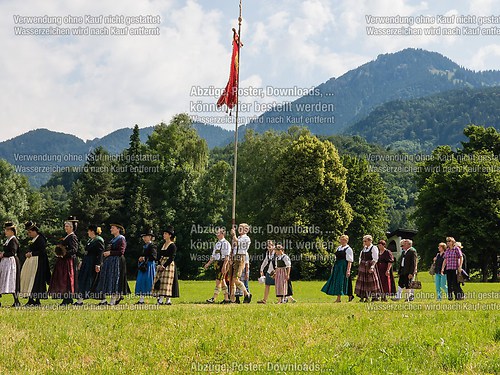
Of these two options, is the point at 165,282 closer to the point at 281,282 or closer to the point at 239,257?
the point at 239,257

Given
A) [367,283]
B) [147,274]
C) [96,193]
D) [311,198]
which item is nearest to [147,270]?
[147,274]

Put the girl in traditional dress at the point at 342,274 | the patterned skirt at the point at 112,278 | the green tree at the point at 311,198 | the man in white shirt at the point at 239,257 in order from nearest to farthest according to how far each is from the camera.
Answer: the patterned skirt at the point at 112,278 → the man in white shirt at the point at 239,257 → the girl in traditional dress at the point at 342,274 → the green tree at the point at 311,198

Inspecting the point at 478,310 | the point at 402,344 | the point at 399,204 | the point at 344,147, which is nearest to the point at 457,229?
the point at 478,310

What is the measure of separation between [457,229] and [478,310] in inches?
1249

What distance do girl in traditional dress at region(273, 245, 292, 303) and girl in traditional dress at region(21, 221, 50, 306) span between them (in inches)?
280

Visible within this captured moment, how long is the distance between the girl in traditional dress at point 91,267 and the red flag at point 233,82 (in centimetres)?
720

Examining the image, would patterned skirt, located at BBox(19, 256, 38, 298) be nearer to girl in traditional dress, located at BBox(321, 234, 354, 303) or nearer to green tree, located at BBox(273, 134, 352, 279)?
girl in traditional dress, located at BBox(321, 234, 354, 303)

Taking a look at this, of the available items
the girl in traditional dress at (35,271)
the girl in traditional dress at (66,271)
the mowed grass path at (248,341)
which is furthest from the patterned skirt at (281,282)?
the girl in traditional dress at (35,271)

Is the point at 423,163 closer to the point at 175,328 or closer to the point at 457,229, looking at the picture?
the point at 457,229

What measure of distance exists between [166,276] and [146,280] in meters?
1.79

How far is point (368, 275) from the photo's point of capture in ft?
66.3

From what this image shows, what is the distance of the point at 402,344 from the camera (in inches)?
437

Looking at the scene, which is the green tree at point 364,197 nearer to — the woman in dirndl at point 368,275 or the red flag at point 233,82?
the red flag at point 233,82

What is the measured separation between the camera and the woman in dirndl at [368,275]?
20.0m
